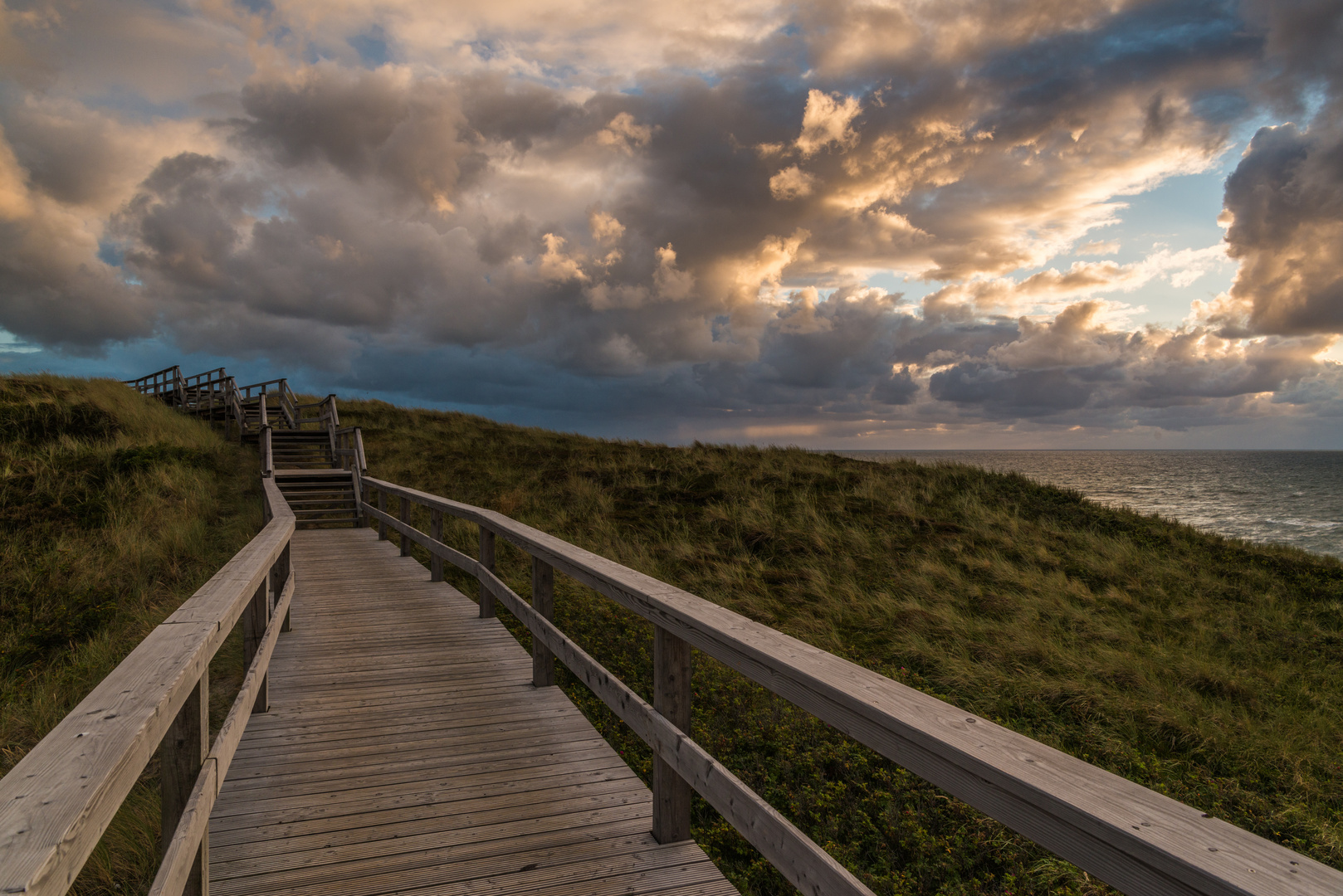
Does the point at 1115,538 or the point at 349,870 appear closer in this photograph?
the point at 349,870

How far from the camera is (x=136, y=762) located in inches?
65.9

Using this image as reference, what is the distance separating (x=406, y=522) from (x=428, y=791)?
7409mm

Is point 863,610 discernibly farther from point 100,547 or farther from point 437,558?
point 100,547

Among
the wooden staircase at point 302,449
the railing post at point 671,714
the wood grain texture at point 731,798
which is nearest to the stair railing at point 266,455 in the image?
the wooden staircase at point 302,449

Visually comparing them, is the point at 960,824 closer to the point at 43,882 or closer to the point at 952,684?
the point at 952,684

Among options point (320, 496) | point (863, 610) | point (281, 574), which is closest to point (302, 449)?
point (320, 496)

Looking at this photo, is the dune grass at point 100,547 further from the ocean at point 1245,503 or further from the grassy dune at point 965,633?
the ocean at point 1245,503

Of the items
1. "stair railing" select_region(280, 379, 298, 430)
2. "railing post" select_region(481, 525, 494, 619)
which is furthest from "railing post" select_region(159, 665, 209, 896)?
"stair railing" select_region(280, 379, 298, 430)

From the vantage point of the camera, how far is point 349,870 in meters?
2.87

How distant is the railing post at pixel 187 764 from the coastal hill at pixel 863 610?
3.95 feet

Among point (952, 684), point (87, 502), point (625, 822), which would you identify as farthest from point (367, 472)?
point (625, 822)

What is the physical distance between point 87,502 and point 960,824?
44.0ft

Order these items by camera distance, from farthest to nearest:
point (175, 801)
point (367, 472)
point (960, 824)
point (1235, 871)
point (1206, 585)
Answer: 1. point (367, 472)
2. point (1206, 585)
3. point (960, 824)
4. point (175, 801)
5. point (1235, 871)

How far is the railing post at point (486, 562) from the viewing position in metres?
6.52
